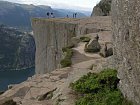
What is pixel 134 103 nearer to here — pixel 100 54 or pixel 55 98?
pixel 55 98

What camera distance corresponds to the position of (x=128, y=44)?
1195 cm

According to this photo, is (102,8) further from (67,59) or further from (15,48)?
(15,48)

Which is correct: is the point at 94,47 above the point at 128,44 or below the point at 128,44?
below

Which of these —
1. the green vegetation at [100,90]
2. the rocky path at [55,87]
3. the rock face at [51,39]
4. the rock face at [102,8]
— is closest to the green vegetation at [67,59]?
the rocky path at [55,87]

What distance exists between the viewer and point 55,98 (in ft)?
54.4

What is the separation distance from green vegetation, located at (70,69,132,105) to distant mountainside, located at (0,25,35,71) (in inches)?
6515

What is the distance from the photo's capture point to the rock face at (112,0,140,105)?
11.1 m

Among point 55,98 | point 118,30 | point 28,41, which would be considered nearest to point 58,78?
point 55,98

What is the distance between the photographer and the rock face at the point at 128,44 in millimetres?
11148

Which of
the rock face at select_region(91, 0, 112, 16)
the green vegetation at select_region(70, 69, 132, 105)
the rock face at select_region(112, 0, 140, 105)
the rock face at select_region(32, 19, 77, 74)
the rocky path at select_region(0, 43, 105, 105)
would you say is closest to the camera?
the rock face at select_region(112, 0, 140, 105)

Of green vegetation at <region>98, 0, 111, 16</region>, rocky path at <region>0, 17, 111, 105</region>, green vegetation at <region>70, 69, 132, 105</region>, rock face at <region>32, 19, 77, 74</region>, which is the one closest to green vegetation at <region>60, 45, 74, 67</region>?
rocky path at <region>0, 17, 111, 105</region>

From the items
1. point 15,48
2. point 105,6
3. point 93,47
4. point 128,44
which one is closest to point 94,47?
point 93,47

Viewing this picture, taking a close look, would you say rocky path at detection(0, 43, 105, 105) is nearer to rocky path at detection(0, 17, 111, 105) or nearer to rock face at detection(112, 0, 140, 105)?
rocky path at detection(0, 17, 111, 105)

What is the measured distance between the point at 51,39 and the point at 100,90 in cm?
2777
